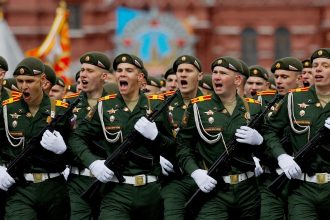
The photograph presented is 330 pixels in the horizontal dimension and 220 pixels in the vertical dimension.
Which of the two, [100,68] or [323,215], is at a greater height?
[100,68]

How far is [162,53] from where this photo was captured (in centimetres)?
3766

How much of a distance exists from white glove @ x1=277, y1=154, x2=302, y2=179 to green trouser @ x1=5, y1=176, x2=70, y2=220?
2.33 metres

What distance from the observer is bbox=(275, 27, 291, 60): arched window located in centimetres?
4112

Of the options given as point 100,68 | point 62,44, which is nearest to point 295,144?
point 100,68

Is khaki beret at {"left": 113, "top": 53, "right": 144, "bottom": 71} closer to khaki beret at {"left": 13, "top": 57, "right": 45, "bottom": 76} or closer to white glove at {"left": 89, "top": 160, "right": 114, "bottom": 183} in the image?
khaki beret at {"left": 13, "top": 57, "right": 45, "bottom": 76}

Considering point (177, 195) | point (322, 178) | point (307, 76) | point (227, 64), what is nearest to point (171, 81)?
point (307, 76)

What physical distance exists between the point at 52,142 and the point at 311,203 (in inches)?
104

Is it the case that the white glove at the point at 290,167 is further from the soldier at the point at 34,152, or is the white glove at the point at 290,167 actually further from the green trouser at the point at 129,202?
the soldier at the point at 34,152

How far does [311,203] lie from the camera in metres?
8.98

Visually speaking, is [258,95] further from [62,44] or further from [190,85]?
[62,44]

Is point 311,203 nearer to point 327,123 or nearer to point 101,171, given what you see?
point 327,123

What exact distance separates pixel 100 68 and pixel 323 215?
3239mm

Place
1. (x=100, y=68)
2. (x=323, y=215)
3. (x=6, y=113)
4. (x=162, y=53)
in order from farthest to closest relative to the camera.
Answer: (x=162, y=53) → (x=100, y=68) → (x=6, y=113) → (x=323, y=215)

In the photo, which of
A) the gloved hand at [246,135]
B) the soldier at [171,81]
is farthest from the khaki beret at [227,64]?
the soldier at [171,81]
